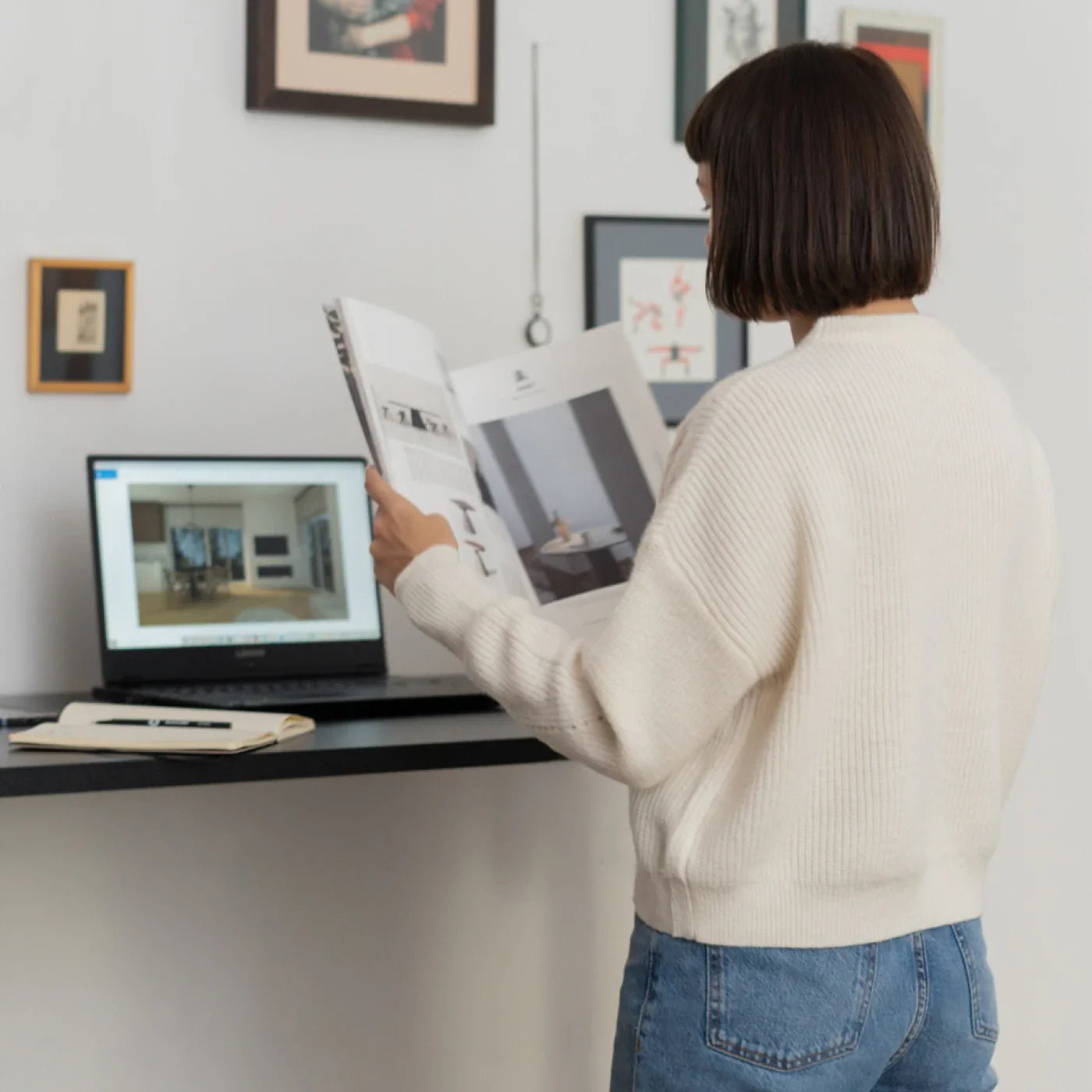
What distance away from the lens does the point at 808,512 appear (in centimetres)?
94

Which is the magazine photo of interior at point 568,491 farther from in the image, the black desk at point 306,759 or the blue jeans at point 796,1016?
the blue jeans at point 796,1016

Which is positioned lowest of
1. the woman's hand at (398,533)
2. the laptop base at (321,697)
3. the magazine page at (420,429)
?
the laptop base at (321,697)

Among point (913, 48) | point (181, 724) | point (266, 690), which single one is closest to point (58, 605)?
point (266, 690)

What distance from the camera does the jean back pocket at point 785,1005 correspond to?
98 cm

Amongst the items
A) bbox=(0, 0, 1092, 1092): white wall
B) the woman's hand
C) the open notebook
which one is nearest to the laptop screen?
bbox=(0, 0, 1092, 1092): white wall

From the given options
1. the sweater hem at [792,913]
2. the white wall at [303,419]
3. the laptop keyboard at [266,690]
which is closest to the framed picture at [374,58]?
the white wall at [303,419]

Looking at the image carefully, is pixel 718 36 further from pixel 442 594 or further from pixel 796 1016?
pixel 796 1016

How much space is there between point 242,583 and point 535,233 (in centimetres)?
59

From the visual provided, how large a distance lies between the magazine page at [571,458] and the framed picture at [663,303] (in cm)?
48

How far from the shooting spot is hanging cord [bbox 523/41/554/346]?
6.14 ft

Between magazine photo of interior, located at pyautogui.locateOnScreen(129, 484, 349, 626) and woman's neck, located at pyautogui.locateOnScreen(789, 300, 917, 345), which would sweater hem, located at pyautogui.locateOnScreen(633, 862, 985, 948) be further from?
magazine photo of interior, located at pyautogui.locateOnScreen(129, 484, 349, 626)

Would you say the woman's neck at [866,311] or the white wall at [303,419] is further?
the white wall at [303,419]

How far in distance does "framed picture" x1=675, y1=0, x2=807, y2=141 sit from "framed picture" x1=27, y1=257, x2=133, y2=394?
2.43 ft

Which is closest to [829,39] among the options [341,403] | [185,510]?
[341,403]
